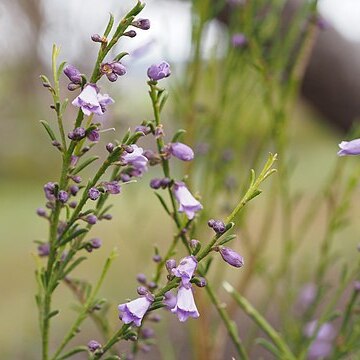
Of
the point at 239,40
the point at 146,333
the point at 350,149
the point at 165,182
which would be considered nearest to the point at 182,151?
the point at 165,182

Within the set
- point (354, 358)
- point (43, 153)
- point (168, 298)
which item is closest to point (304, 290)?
point (354, 358)

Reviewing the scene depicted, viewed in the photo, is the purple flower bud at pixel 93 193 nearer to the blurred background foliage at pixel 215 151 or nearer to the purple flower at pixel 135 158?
the purple flower at pixel 135 158

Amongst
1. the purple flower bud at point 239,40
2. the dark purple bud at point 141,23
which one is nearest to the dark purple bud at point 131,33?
the dark purple bud at point 141,23

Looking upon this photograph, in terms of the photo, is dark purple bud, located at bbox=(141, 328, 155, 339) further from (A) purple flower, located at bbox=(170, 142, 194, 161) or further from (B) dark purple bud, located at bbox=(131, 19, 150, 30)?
(B) dark purple bud, located at bbox=(131, 19, 150, 30)

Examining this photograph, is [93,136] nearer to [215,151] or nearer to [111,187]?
[111,187]

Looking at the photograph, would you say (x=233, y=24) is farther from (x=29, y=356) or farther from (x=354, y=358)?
(x=29, y=356)

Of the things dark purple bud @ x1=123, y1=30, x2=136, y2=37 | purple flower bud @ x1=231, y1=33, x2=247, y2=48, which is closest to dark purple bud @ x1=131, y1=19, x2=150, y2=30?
dark purple bud @ x1=123, y1=30, x2=136, y2=37

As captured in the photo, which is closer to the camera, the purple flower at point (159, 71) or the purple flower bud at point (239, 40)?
the purple flower at point (159, 71)
